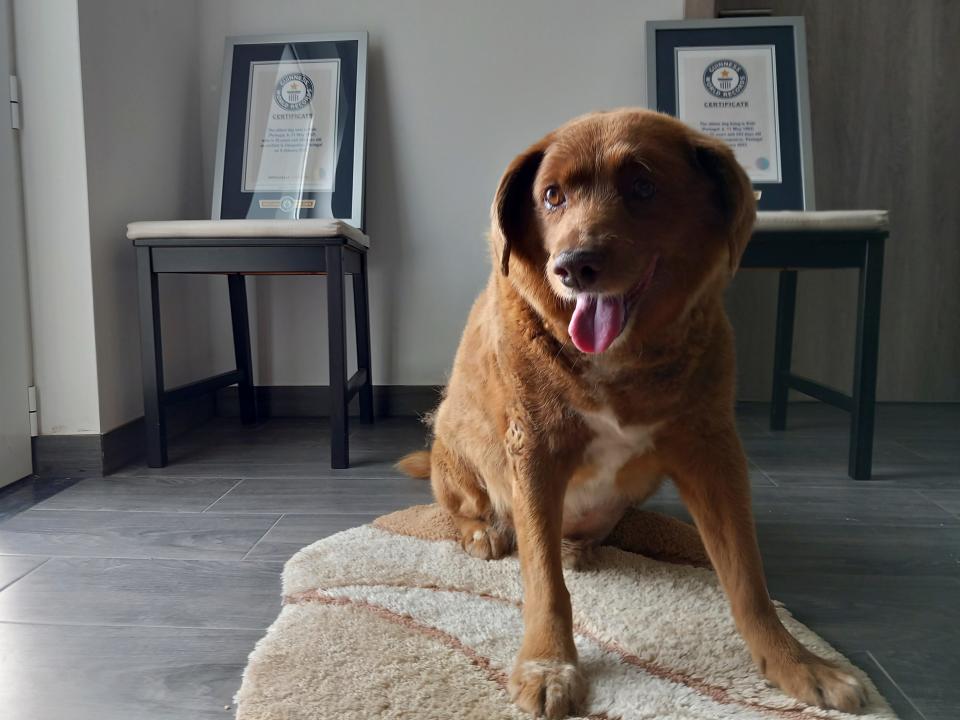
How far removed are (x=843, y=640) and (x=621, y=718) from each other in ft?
1.54

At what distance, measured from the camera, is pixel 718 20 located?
251 cm

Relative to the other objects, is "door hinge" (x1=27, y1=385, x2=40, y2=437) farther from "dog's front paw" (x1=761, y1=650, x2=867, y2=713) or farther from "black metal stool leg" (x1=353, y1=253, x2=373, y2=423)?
"dog's front paw" (x1=761, y1=650, x2=867, y2=713)

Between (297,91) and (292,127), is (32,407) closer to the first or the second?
(292,127)

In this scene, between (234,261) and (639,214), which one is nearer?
(639,214)

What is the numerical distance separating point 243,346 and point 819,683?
239 centimetres

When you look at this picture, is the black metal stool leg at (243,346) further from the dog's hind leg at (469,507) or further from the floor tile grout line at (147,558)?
the dog's hind leg at (469,507)

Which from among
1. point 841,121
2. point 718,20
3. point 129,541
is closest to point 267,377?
point 129,541

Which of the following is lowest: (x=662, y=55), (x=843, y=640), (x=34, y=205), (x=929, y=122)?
(x=843, y=640)

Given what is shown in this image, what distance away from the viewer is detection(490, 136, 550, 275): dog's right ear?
1.05 metres

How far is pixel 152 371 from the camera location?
6.97ft

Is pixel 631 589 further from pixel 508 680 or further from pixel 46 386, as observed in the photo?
pixel 46 386

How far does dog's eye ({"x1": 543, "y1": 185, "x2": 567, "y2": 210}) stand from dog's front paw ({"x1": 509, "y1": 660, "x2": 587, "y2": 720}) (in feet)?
2.16

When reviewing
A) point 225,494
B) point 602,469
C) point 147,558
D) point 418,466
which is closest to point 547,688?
point 602,469

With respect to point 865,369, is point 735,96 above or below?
above
